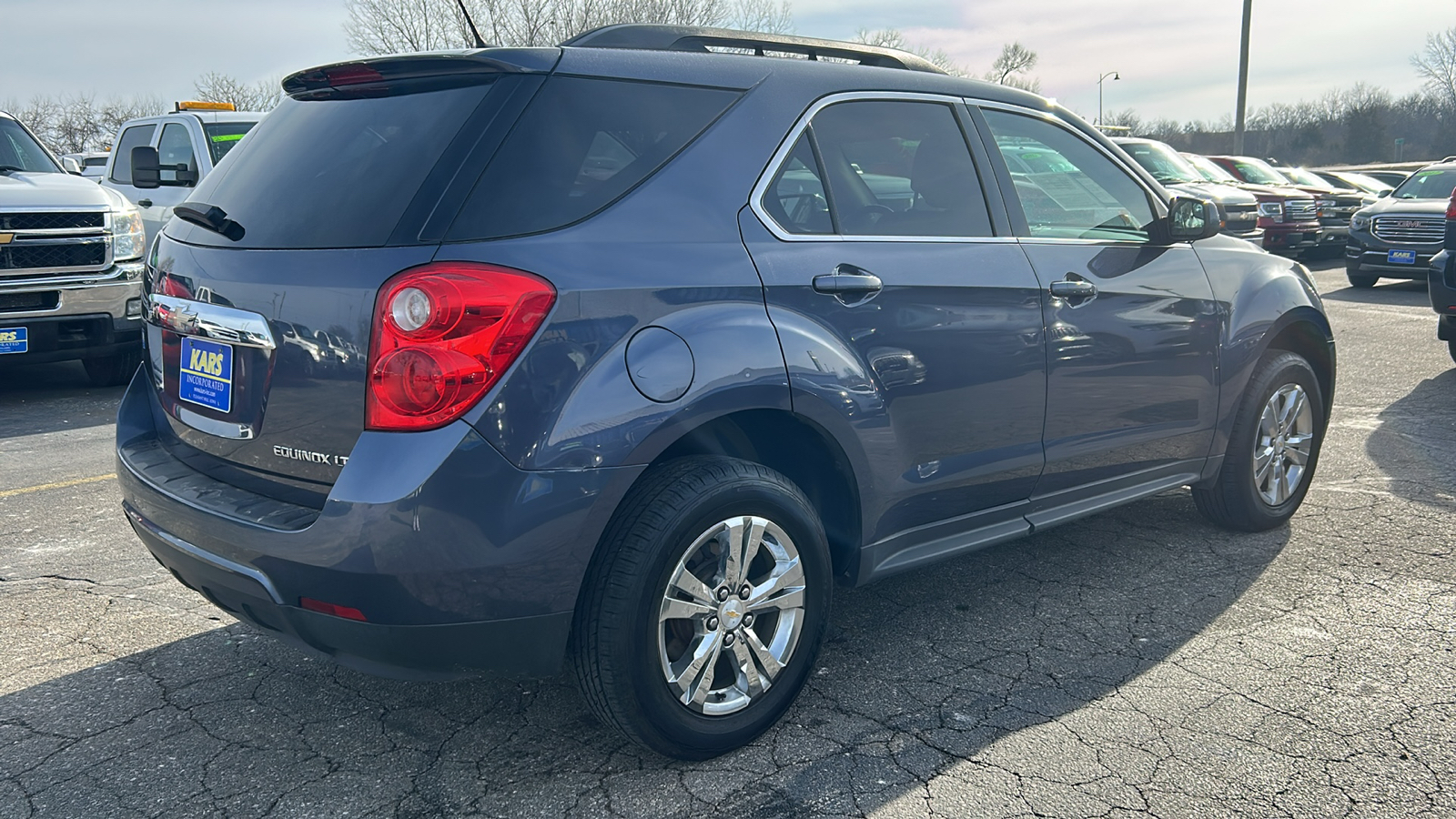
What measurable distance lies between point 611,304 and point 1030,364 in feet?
5.00

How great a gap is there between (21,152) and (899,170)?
7817 mm

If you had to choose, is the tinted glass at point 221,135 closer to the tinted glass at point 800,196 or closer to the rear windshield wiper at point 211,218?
the rear windshield wiper at point 211,218

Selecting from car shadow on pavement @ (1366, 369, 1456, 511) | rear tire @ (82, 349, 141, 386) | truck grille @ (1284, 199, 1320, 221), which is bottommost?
car shadow on pavement @ (1366, 369, 1456, 511)

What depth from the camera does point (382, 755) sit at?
2.89 metres

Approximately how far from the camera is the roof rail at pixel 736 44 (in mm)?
3133

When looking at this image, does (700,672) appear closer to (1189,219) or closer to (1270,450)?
(1189,219)

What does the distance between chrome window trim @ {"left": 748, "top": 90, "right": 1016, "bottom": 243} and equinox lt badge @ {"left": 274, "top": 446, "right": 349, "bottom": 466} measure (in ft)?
3.88

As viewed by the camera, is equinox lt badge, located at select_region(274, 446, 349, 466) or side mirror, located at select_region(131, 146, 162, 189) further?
side mirror, located at select_region(131, 146, 162, 189)

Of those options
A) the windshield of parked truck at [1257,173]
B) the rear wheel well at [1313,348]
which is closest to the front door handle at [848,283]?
the rear wheel well at [1313,348]

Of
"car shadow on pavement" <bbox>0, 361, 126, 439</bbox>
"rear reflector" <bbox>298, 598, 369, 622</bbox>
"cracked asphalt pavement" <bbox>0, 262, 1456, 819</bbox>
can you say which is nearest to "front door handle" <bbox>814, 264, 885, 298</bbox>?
"cracked asphalt pavement" <bbox>0, 262, 1456, 819</bbox>

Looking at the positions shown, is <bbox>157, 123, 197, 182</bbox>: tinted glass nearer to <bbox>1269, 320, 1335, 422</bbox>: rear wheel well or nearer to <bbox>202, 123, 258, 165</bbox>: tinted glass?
<bbox>202, 123, 258, 165</bbox>: tinted glass

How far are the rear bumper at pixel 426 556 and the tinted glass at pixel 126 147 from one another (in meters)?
10.5

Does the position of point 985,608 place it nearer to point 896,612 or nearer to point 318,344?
point 896,612

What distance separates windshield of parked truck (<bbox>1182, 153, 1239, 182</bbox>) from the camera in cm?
1666
